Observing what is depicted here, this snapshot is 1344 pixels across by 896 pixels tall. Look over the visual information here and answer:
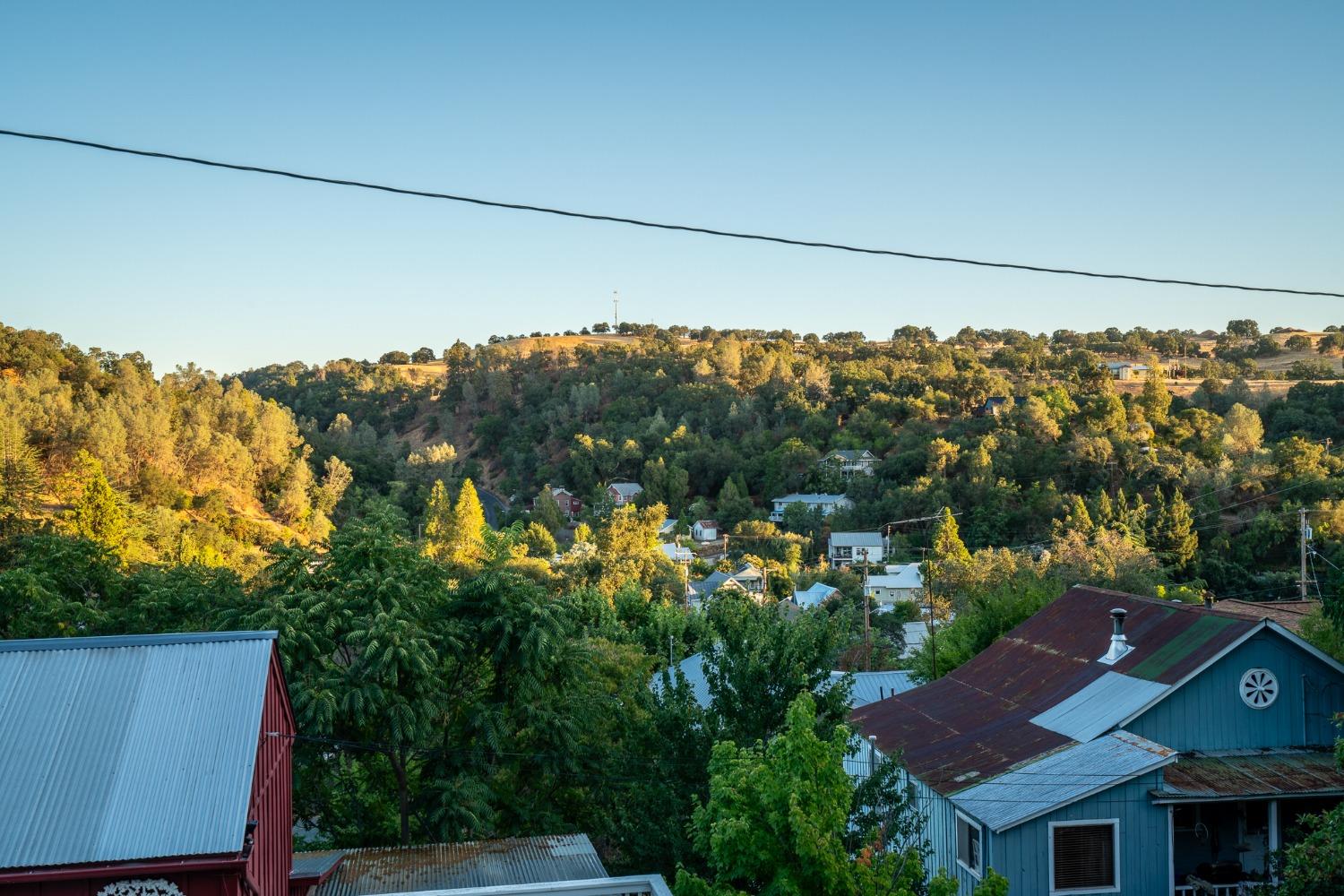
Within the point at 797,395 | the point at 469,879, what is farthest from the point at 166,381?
the point at 469,879

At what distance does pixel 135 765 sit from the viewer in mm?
8336

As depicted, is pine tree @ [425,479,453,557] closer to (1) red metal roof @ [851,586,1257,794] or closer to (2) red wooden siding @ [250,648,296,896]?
(1) red metal roof @ [851,586,1257,794]

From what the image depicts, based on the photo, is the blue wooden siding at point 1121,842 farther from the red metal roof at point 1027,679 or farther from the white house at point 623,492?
the white house at point 623,492

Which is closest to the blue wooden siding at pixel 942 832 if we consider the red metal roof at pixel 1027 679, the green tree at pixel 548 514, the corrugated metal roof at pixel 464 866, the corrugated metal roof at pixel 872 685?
the red metal roof at pixel 1027 679

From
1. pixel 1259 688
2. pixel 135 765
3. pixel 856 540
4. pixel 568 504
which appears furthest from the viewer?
pixel 568 504

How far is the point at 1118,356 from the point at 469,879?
490ft

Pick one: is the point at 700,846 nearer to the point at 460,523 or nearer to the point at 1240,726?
the point at 1240,726

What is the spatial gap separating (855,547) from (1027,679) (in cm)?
5784

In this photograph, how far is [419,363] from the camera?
176125mm

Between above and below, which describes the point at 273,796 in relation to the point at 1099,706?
above

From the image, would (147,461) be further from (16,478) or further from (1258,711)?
(1258,711)

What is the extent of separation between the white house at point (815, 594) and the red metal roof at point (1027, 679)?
119 feet

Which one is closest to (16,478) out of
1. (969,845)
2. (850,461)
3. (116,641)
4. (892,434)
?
(116,641)

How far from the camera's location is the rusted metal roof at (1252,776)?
12.3m
